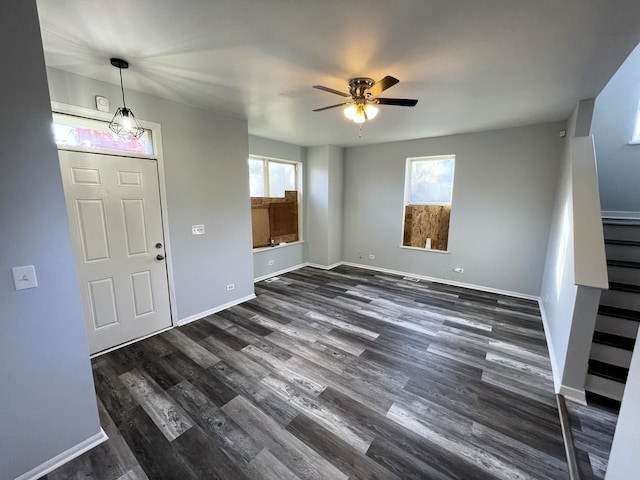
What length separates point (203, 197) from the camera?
332 cm

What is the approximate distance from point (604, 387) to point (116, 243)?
177 inches

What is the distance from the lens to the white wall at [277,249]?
472cm

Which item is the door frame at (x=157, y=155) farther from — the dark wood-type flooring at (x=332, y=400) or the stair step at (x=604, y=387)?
the stair step at (x=604, y=387)

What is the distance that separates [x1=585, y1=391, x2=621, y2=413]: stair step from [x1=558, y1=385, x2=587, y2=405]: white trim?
1.7 inches

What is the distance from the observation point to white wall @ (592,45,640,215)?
3.33m

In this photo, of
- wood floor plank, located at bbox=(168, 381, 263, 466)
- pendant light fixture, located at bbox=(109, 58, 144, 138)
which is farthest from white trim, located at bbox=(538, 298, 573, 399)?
Answer: pendant light fixture, located at bbox=(109, 58, 144, 138)

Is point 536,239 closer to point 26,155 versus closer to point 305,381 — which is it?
point 305,381

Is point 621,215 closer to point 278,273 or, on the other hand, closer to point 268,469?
point 268,469

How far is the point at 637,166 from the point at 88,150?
249 inches

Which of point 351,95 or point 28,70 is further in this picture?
point 351,95

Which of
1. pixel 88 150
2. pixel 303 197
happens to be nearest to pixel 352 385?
pixel 88 150

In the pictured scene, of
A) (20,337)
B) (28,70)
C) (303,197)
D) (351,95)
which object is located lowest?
(20,337)

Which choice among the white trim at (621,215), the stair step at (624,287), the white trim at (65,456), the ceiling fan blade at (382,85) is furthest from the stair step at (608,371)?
the white trim at (65,456)

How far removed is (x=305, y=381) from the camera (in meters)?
2.28
